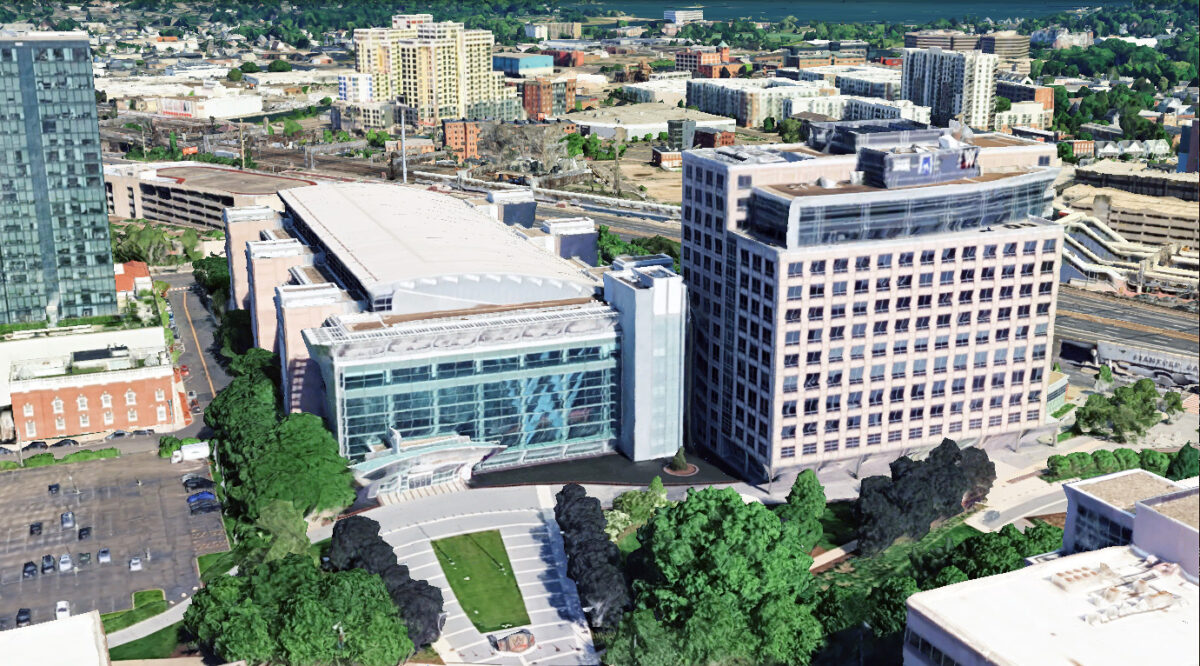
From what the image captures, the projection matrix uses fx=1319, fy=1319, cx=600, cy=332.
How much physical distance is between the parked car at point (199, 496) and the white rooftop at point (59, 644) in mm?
46667

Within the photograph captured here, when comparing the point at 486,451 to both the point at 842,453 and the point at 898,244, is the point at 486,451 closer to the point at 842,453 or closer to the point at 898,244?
the point at 842,453

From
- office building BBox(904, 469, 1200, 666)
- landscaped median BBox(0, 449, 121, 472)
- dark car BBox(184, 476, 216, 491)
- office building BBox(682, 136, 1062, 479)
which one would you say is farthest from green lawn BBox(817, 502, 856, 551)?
landscaped median BBox(0, 449, 121, 472)

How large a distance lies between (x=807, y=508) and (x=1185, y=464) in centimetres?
4677

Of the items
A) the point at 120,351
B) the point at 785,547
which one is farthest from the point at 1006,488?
the point at 120,351

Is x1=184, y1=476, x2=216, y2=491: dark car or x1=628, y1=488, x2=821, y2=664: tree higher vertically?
x1=628, y1=488, x2=821, y2=664: tree

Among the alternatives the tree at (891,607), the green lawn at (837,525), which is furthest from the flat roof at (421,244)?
the tree at (891,607)

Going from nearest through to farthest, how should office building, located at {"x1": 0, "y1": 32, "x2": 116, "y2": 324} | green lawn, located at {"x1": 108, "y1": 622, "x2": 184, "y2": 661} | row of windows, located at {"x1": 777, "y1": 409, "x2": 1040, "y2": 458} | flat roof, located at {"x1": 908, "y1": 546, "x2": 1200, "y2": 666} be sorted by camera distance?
flat roof, located at {"x1": 908, "y1": 546, "x2": 1200, "y2": 666}
green lawn, located at {"x1": 108, "y1": 622, "x2": 184, "y2": 661}
row of windows, located at {"x1": 777, "y1": 409, "x2": 1040, "y2": 458}
office building, located at {"x1": 0, "y1": 32, "x2": 116, "y2": 324}

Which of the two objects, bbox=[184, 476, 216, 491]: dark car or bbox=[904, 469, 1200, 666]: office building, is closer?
bbox=[904, 469, 1200, 666]: office building

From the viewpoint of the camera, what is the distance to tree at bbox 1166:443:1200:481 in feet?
479

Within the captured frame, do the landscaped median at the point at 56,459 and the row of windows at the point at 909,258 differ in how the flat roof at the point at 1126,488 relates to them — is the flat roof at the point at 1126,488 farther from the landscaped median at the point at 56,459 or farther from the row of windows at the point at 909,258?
the landscaped median at the point at 56,459

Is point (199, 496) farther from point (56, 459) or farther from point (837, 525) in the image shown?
point (837, 525)

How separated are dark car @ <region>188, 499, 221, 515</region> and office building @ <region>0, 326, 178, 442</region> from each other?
28.7 meters

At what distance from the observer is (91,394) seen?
547 feet

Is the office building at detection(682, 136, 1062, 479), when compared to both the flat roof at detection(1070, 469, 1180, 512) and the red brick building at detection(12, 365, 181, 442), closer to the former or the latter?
the flat roof at detection(1070, 469, 1180, 512)
